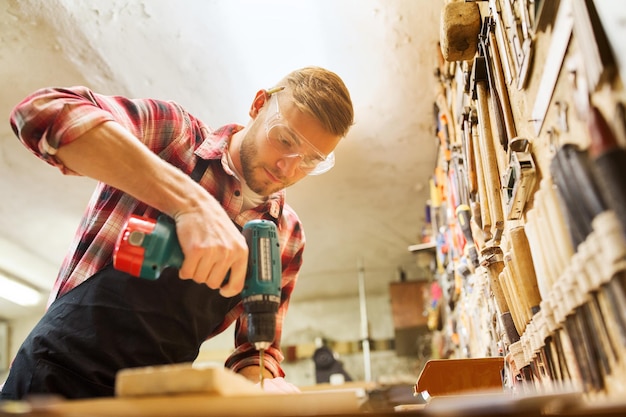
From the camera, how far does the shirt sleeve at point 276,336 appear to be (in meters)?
1.75

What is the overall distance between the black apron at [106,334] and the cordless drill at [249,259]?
0.18m

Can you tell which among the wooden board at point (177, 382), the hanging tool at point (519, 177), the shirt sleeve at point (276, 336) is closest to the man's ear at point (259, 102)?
the shirt sleeve at point (276, 336)

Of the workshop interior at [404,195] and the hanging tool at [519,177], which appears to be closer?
the workshop interior at [404,195]

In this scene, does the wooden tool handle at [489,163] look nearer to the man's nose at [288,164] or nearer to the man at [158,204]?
the man at [158,204]

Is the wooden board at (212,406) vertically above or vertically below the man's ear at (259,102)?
below

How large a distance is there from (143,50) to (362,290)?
10.3 feet

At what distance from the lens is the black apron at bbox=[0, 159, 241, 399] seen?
52.5 inches

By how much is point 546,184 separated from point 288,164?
872mm

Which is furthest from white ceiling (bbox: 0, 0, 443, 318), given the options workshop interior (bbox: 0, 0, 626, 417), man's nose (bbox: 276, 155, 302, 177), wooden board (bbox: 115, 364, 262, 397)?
wooden board (bbox: 115, 364, 262, 397)

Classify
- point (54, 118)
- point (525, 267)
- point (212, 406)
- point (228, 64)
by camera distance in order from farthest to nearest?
point (228, 64), point (54, 118), point (525, 267), point (212, 406)

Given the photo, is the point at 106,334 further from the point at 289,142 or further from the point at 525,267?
the point at 525,267

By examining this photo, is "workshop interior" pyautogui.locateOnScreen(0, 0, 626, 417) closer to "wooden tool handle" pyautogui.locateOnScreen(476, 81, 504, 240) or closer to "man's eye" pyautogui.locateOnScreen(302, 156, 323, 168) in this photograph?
"wooden tool handle" pyautogui.locateOnScreen(476, 81, 504, 240)

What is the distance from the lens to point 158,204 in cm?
135

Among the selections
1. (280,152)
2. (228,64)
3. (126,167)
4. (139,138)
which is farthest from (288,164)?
(228,64)
